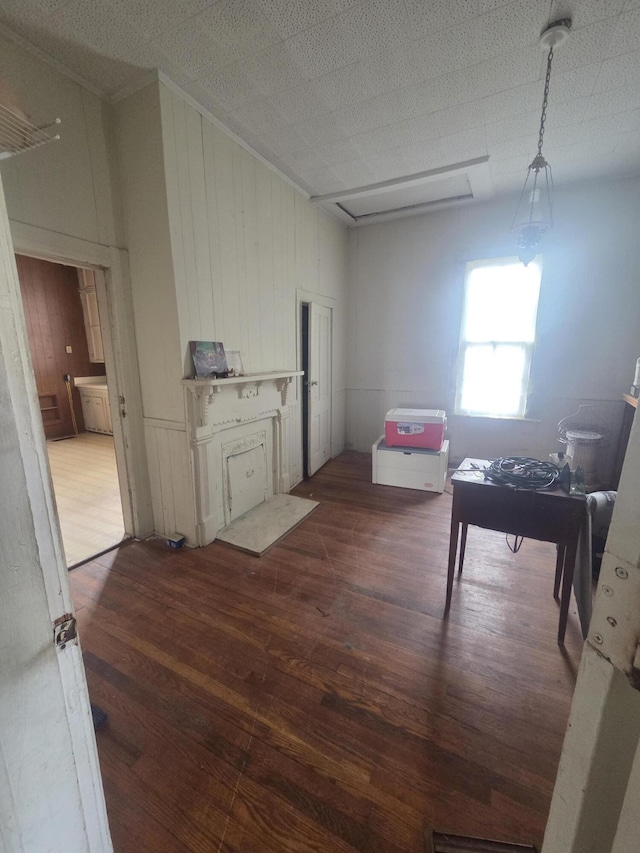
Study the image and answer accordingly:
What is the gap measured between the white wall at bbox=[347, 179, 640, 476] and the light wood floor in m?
3.09

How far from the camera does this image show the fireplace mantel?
2309 mm

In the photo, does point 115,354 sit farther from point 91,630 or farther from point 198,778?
point 198,778

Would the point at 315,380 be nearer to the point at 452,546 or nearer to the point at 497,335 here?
the point at 497,335

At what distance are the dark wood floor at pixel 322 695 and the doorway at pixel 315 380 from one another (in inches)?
67.1

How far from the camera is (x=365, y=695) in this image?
146 cm

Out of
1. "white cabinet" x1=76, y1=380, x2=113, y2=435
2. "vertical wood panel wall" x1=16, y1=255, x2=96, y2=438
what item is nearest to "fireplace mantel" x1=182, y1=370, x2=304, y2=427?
"white cabinet" x1=76, y1=380, x2=113, y2=435

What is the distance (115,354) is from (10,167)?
106cm

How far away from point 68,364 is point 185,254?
186 inches

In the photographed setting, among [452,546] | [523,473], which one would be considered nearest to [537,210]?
[523,473]

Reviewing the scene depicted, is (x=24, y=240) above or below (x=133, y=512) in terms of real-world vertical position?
above

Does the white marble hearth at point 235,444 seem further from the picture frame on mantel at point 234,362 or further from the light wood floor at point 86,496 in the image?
the light wood floor at point 86,496

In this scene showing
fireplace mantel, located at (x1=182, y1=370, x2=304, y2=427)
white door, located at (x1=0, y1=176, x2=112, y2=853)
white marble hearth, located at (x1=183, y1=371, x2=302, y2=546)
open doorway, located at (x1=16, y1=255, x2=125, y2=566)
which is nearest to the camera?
white door, located at (x1=0, y1=176, x2=112, y2=853)

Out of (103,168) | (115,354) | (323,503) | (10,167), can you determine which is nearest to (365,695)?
(323,503)

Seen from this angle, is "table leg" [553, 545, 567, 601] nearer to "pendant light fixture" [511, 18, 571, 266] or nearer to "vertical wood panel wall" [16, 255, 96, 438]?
"pendant light fixture" [511, 18, 571, 266]
